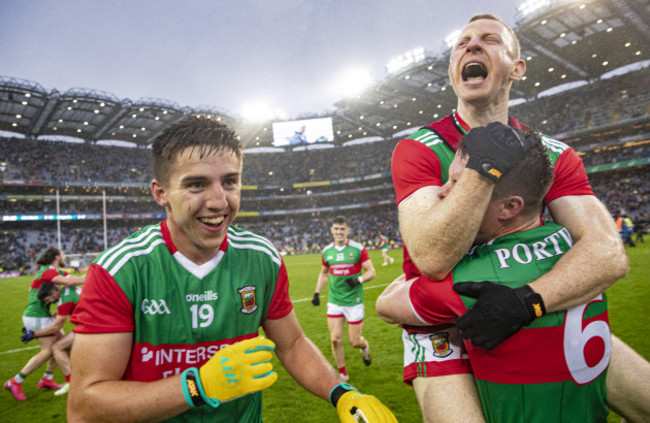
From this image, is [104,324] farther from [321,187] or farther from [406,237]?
[321,187]

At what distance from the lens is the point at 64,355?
6988mm

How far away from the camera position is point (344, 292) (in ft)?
24.6

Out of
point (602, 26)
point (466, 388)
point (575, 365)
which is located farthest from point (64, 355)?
point (602, 26)

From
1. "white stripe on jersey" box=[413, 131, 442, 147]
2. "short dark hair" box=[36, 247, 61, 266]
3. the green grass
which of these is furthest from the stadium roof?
"white stripe on jersey" box=[413, 131, 442, 147]

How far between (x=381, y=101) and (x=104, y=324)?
4198cm

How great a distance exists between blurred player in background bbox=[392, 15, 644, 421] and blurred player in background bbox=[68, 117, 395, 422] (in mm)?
855

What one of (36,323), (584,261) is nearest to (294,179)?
(36,323)

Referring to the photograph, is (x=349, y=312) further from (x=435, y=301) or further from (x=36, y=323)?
(x=36, y=323)

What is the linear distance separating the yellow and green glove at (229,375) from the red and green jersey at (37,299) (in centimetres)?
741

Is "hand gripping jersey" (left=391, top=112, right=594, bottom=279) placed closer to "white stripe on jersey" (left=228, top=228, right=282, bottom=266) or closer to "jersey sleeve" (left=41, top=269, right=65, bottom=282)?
"white stripe on jersey" (left=228, top=228, right=282, bottom=266)

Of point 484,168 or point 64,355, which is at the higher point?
point 484,168

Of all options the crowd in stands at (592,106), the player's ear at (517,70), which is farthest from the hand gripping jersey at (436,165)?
the crowd in stands at (592,106)

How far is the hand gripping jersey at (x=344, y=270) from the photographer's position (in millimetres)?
7434

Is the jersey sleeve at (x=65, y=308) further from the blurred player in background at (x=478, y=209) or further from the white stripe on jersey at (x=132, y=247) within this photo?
the blurred player in background at (x=478, y=209)
